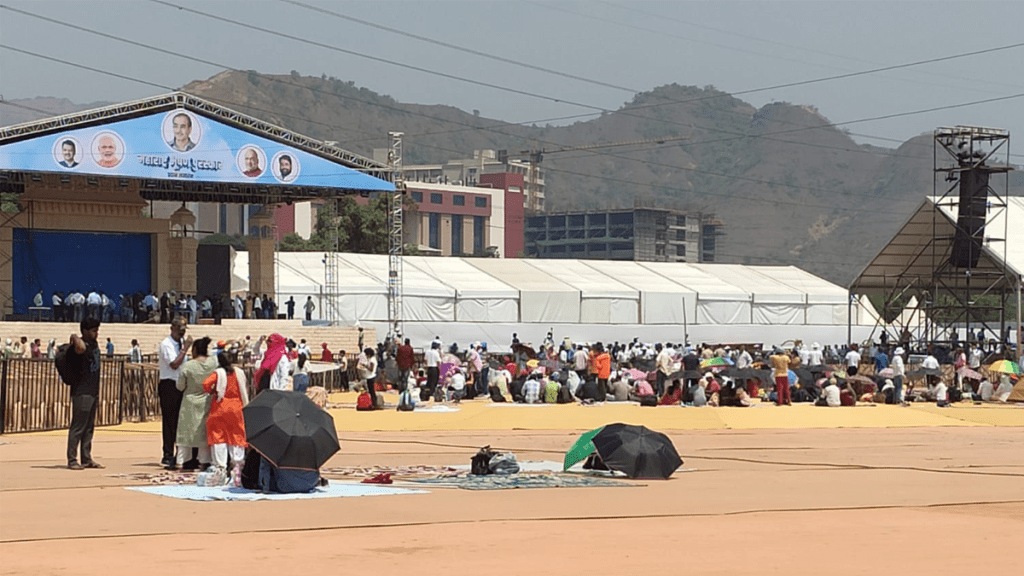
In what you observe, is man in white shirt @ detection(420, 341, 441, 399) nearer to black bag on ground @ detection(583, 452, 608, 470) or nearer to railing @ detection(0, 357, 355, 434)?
railing @ detection(0, 357, 355, 434)

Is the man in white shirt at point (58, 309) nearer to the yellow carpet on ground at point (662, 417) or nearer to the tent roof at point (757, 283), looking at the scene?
the yellow carpet on ground at point (662, 417)

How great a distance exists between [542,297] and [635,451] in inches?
1916

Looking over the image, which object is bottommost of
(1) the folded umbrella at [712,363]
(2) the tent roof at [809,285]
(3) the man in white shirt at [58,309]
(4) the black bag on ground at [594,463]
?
(4) the black bag on ground at [594,463]

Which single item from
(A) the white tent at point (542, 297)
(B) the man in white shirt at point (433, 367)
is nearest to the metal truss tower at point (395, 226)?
(A) the white tent at point (542, 297)

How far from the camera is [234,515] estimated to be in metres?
11.3

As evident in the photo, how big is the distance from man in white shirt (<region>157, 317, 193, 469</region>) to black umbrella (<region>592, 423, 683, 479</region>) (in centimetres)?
437

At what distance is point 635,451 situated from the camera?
49.1ft

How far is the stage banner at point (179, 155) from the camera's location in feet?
152

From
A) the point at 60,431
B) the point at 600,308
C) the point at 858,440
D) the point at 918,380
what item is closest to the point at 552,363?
the point at 918,380

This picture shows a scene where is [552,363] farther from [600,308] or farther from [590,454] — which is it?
[600,308]

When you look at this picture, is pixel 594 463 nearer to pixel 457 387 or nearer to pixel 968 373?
pixel 457 387

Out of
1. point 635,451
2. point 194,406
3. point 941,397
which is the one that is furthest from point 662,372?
point 194,406

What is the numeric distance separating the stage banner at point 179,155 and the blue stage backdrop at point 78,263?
6147mm

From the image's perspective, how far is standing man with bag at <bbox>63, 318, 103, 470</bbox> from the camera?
1509 centimetres
